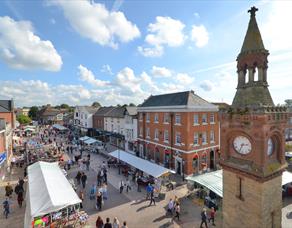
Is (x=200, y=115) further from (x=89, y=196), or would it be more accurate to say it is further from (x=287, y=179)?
(x=89, y=196)

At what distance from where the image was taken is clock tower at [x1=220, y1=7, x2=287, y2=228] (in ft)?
22.8

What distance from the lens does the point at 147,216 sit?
12.2 m

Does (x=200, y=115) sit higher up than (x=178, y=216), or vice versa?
(x=200, y=115)

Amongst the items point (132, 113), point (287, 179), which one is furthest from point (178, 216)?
point (132, 113)

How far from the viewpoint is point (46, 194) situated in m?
10.9

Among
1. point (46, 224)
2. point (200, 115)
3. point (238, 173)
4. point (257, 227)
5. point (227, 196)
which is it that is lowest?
point (46, 224)

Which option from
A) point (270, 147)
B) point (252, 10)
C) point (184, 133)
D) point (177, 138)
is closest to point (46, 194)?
point (270, 147)

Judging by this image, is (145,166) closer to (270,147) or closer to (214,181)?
(214,181)

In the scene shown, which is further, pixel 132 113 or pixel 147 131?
pixel 132 113

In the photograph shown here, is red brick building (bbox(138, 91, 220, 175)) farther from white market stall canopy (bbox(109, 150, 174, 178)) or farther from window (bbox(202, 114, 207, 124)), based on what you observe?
white market stall canopy (bbox(109, 150, 174, 178))

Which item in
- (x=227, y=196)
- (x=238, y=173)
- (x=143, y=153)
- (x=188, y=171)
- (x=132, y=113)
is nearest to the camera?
(x=238, y=173)

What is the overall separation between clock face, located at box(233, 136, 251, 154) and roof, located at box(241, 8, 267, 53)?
3722 millimetres

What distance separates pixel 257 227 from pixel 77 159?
22.2 meters

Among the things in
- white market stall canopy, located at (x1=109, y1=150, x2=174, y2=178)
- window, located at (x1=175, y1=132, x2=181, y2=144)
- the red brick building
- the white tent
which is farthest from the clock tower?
window, located at (x1=175, y1=132, x2=181, y2=144)
